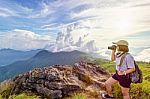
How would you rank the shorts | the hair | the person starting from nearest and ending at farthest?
the person
the shorts
the hair

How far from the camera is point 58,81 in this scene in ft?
67.8

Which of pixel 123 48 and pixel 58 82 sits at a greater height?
pixel 123 48

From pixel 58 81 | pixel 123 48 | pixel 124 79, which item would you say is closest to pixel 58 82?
pixel 58 81

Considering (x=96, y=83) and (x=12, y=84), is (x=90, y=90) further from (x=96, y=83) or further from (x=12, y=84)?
(x=12, y=84)

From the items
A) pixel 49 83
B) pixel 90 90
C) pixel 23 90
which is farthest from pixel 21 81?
pixel 90 90

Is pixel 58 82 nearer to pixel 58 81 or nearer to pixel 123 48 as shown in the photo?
pixel 58 81

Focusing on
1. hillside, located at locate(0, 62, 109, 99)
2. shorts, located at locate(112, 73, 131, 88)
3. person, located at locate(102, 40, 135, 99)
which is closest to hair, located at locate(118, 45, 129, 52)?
person, located at locate(102, 40, 135, 99)

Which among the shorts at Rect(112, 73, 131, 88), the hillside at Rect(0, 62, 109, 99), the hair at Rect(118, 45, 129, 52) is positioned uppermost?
the hair at Rect(118, 45, 129, 52)

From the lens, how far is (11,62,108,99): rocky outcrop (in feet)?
66.8

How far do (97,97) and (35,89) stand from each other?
3.81m

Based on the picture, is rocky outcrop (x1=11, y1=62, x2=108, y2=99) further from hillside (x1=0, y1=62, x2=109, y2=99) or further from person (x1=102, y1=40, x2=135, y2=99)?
person (x1=102, y1=40, x2=135, y2=99)

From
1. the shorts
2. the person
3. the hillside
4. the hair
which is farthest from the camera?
the hillside

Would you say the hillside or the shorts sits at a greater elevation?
the shorts

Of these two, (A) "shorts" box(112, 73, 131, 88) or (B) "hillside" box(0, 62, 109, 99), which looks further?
(B) "hillside" box(0, 62, 109, 99)
